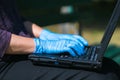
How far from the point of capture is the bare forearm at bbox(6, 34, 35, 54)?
2.31 meters

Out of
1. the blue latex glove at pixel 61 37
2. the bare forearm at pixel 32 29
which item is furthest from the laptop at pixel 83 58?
the bare forearm at pixel 32 29

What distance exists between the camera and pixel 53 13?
3.70m

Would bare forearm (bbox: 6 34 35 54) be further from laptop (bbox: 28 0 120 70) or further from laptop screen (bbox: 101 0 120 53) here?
laptop screen (bbox: 101 0 120 53)

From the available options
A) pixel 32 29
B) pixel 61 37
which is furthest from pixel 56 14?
pixel 61 37

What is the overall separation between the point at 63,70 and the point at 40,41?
0.70 ft

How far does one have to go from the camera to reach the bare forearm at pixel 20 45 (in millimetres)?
2307

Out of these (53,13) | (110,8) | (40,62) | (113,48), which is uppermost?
(40,62)

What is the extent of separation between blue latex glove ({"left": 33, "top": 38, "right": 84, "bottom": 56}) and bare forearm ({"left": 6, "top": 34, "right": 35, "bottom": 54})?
1.3 inches

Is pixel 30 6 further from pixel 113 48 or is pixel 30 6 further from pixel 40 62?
pixel 40 62

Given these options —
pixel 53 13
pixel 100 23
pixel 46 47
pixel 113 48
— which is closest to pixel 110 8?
pixel 100 23

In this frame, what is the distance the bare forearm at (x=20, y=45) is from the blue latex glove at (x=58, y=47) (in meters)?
0.03

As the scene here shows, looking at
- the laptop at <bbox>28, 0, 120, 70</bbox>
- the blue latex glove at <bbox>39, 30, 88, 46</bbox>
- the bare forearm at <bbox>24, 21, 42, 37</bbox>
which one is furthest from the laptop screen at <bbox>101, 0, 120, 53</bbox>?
the bare forearm at <bbox>24, 21, 42, 37</bbox>

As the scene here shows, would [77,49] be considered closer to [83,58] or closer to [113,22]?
[83,58]

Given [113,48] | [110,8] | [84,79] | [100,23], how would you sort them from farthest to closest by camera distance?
[110,8] → [100,23] → [113,48] → [84,79]
